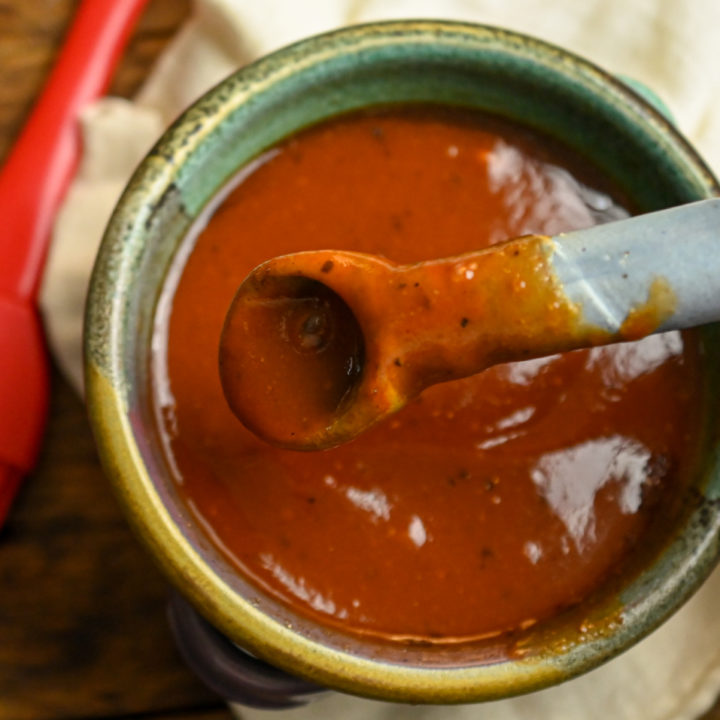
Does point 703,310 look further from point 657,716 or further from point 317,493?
point 657,716

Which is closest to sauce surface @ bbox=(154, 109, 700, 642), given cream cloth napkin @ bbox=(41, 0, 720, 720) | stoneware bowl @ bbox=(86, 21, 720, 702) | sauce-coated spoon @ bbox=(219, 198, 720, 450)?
stoneware bowl @ bbox=(86, 21, 720, 702)

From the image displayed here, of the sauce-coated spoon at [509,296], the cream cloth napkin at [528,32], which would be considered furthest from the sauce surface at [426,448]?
the cream cloth napkin at [528,32]

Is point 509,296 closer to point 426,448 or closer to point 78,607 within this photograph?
point 426,448

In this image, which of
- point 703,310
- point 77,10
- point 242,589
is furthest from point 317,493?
point 77,10

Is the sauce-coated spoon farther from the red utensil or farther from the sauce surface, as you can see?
the red utensil

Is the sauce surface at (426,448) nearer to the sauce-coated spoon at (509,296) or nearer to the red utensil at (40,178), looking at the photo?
the sauce-coated spoon at (509,296)

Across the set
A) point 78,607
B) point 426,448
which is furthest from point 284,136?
point 78,607

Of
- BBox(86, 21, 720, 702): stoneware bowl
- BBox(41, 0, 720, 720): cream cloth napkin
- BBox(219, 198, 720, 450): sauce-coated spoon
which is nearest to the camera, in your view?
BBox(219, 198, 720, 450): sauce-coated spoon
